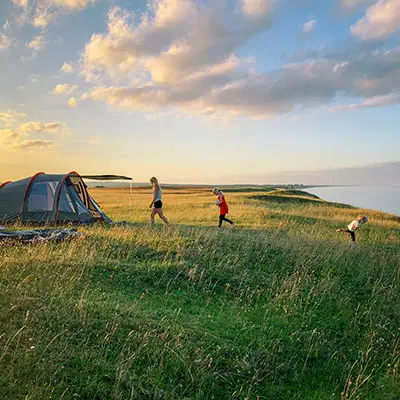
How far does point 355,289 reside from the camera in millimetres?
8672

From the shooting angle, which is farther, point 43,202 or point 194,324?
point 43,202

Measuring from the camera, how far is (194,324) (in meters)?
5.89

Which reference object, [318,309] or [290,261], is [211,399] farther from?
[290,261]

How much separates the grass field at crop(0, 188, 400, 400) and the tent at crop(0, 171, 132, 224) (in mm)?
6218

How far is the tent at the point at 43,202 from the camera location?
52.6 feet

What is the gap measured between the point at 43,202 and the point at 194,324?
12.7 metres

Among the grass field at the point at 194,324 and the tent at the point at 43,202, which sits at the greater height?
the tent at the point at 43,202

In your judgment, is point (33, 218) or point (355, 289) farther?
point (33, 218)

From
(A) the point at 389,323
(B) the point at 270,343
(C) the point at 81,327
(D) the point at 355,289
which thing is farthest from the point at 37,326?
(D) the point at 355,289

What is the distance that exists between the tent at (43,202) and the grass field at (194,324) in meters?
6.22

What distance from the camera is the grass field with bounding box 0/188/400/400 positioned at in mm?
4457

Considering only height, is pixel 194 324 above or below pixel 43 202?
below

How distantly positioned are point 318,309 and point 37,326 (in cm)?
537

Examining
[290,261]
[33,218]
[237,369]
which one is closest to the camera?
[237,369]
